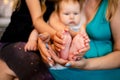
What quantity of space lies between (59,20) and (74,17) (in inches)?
2.8

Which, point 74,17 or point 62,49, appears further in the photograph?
point 74,17

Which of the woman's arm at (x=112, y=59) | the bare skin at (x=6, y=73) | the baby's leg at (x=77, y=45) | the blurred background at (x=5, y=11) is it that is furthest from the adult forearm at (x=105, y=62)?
the blurred background at (x=5, y=11)

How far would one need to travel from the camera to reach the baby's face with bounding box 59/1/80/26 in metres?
1.29

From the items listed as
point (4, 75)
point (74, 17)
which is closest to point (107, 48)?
point (74, 17)

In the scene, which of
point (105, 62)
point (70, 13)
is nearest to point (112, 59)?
point (105, 62)

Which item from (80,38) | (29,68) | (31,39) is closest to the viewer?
(80,38)

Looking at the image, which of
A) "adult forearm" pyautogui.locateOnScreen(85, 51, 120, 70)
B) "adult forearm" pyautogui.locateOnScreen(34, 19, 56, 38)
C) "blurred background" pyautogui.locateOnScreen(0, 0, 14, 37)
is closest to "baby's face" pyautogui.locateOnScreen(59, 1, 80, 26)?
"adult forearm" pyautogui.locateOnScreen(34, 19, 56, 38)

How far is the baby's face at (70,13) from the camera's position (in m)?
1.29

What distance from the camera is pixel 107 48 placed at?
1.27 m

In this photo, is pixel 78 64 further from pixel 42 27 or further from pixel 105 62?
pixel 42 27

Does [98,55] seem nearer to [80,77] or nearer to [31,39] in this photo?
[80,77]

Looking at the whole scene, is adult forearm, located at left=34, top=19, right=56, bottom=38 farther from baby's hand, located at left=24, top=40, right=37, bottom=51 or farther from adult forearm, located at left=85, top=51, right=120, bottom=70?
adult forearm, located at left=85, top=51, right=120, bottom=70

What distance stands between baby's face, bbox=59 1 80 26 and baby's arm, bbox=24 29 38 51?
14 centimetres

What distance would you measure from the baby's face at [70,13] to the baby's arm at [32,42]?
0.45 ft
